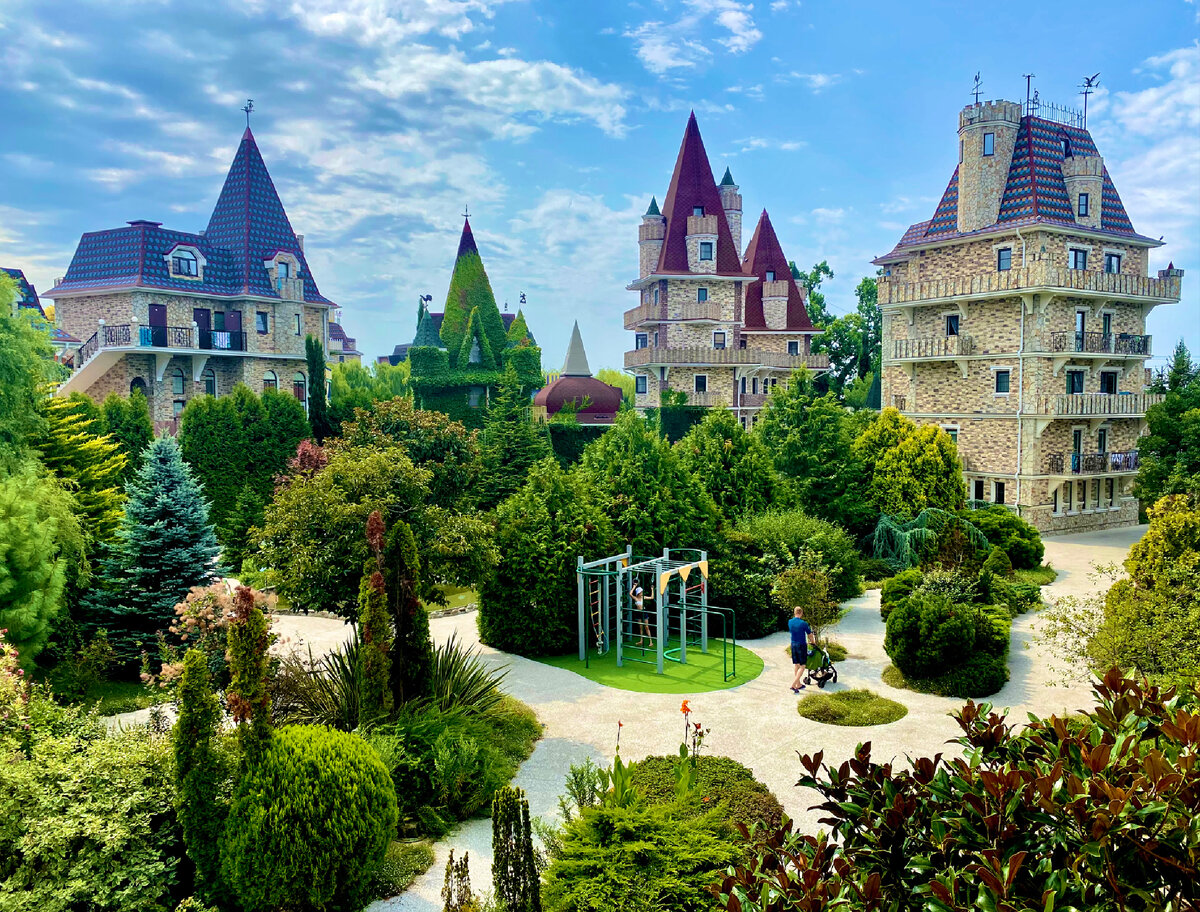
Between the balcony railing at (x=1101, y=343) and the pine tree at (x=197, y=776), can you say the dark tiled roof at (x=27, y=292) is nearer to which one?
the pine tree at (x=197, y=776)

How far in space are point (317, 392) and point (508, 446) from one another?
1162 centimetres

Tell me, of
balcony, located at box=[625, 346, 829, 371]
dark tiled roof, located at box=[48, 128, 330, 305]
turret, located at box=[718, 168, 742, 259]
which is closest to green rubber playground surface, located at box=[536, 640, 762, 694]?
balcony, located at box=[625, 346, 829, 371]

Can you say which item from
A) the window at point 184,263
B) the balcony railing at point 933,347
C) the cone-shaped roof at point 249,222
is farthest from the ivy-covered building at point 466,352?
the balcony railing at point 933,347

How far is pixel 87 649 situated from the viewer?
50.1 ft

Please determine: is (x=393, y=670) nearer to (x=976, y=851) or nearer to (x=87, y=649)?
(x=87, y=649)

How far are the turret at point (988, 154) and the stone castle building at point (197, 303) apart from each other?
30.2m

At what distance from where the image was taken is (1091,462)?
34.0 metres

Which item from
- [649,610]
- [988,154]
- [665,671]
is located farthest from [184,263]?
[988,154]

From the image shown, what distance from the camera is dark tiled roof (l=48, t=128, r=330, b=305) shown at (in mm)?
35906

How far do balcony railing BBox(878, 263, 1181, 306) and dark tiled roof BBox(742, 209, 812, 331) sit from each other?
10239 mm

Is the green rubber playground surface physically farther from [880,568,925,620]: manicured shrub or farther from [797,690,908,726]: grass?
[880,568,925,620]: manicured shrub

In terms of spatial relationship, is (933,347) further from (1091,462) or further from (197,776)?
(197,776)

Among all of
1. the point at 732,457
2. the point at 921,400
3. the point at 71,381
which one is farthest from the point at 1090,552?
the point at 71,381

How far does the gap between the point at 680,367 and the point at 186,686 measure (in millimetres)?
34512
